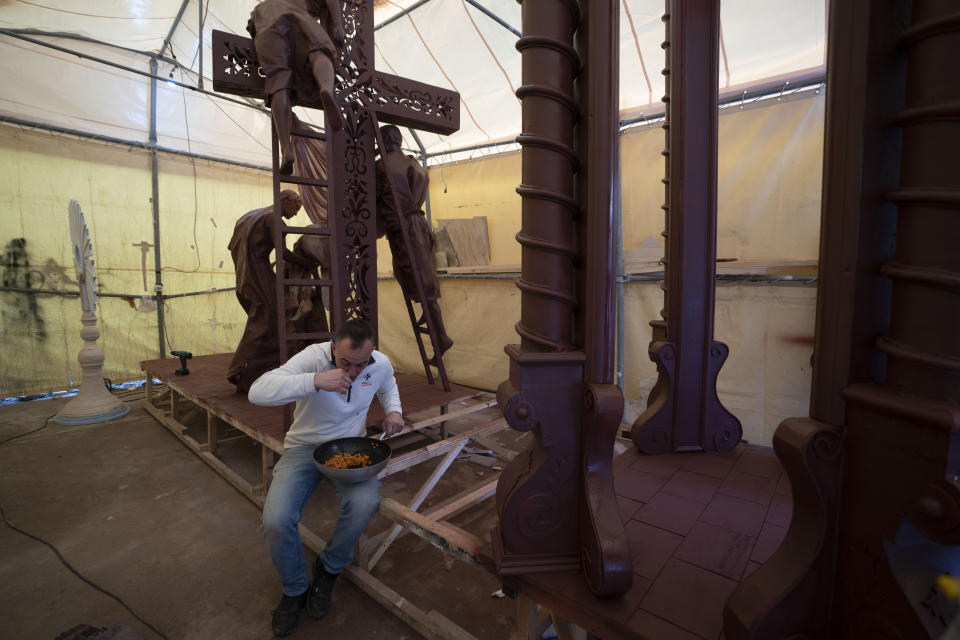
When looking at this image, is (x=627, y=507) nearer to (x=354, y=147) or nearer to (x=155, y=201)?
(x=354, y=147)

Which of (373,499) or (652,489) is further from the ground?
(652,489)

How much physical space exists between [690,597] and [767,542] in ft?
1.54

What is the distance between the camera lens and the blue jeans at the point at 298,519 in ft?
6.91

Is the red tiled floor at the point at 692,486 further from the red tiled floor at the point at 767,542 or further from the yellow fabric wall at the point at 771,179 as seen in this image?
the yellow fabric wall at the point at 771,179

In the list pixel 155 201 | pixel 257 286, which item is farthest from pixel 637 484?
pixel 155 201

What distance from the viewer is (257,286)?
13.2ft

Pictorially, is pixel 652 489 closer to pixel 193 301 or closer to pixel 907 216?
pixel 907 216

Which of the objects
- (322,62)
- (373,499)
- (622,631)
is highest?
(322,62)

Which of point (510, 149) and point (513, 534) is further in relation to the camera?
point (510, 149)

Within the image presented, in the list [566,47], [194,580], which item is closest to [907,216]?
[566,47]

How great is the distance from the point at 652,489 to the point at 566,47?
1.81m

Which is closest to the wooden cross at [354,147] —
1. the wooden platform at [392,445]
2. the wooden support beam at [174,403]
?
the wooden platform at [392,445]

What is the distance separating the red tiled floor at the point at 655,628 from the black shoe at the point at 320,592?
174 centimetres

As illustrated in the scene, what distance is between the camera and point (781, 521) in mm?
1619
